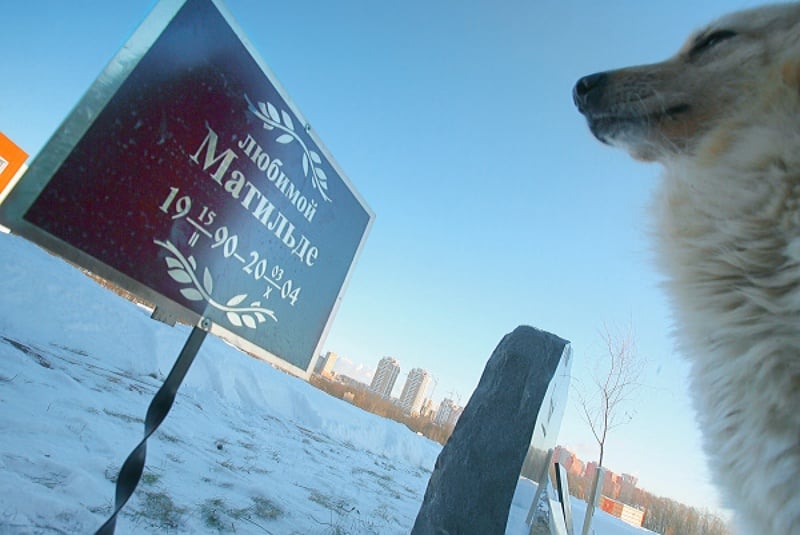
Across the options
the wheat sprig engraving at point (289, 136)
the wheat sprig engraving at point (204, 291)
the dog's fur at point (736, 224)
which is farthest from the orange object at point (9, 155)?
the dog's fur at point (736, 224)

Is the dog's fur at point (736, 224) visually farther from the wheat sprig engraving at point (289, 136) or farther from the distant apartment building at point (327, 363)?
the distant apartment building at point (327, 363)

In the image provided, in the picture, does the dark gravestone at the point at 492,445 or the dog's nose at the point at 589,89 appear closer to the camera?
the dog's nose at the point at 589,89

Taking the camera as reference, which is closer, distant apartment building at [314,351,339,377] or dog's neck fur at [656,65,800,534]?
dog's neck fur at [656,65,800,534]

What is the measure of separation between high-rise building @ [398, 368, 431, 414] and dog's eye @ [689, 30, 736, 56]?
49453mm

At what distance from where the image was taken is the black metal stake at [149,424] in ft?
3.48

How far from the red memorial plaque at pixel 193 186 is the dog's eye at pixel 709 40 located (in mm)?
1604

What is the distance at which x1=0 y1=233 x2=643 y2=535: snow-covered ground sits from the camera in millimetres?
1719

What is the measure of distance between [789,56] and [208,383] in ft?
25.4

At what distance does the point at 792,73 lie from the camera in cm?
94

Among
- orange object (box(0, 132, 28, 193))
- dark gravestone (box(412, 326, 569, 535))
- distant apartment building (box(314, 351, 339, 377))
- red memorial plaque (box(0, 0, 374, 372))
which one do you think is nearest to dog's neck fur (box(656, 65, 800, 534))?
dark gravestone (box(412, 326, 569, 535))

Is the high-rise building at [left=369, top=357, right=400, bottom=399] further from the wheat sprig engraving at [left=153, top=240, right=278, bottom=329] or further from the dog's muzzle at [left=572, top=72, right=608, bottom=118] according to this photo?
the dog's muzzle at [left=572, top=72, right=608, bottom=118]

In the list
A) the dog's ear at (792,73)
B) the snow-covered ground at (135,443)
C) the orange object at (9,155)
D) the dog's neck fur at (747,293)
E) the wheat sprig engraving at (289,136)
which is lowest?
the snow-covered ground at (135,443)

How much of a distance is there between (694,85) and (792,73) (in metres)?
0.25

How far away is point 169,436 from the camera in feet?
10.1
